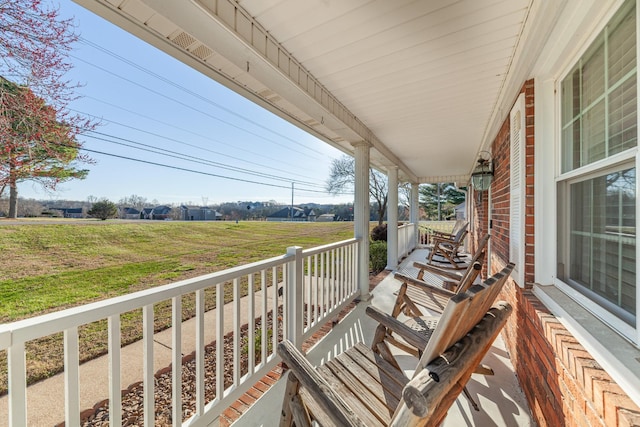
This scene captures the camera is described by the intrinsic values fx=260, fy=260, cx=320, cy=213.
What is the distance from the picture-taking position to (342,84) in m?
2.36

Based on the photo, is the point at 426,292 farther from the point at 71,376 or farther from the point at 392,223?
the point at 392,223

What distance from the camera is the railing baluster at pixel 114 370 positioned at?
1.06 m

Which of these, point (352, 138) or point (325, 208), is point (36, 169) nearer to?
point (352, 138)

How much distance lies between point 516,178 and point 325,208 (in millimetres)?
6667

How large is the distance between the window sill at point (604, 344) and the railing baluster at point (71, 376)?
72.1 inches

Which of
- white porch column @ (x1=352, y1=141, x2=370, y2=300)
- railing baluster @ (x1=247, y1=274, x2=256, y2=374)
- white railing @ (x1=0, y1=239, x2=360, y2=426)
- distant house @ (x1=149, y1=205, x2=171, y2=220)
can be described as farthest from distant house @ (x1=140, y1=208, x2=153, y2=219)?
→ white porch column @ (x1=352, y1=141, x2=370, y2=300)

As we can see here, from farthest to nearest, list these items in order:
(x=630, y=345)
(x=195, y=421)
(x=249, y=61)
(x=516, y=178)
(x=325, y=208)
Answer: (x=325, y=208), (x=516, y=178), (x=249, y=61), (x=195, y=421), (x=630, y=345)

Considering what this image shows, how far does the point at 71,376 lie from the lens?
3.13ft

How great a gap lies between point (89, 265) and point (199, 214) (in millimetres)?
1525

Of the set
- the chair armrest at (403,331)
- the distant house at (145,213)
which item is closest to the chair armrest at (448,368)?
the chair armrest at (403,331)

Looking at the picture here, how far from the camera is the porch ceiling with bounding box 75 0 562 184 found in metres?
1.42

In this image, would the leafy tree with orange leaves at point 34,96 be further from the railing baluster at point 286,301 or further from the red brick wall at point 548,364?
the red brick wall at point 548,364

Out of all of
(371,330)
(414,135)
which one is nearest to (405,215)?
(414,135)

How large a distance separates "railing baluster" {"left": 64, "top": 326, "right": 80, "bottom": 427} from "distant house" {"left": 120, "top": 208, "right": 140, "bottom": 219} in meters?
2.16
